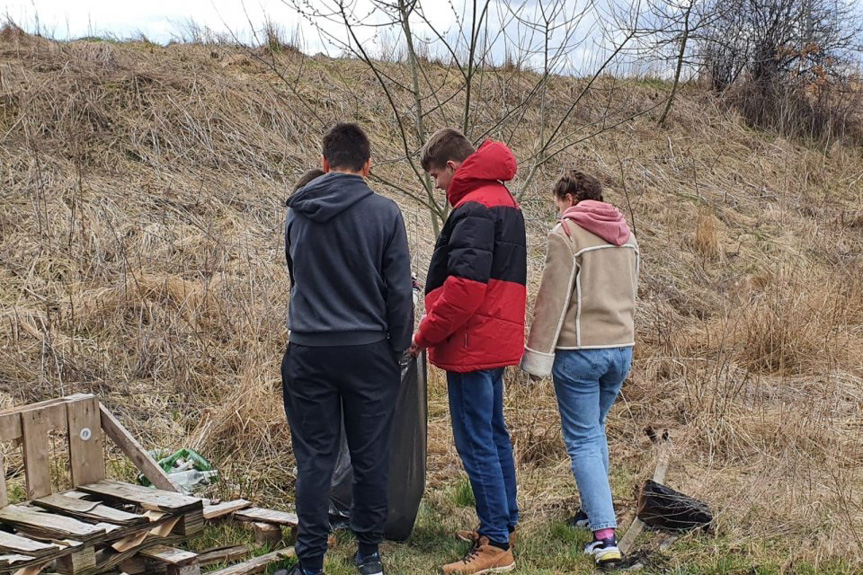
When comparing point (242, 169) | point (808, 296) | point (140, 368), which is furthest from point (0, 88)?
point (808, 296)

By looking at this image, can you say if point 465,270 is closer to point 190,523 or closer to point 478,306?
point 478,306

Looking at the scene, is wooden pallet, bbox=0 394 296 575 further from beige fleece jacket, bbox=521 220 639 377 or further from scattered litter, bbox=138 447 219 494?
beige fleece jacket, bbox=521 220 639 377

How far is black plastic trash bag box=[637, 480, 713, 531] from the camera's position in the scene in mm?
4133

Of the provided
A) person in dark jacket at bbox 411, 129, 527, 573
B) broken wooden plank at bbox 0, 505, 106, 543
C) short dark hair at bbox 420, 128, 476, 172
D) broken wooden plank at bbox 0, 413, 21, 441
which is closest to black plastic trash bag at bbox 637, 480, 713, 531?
person in dark jacket at bbox 411, 129, 527, 573

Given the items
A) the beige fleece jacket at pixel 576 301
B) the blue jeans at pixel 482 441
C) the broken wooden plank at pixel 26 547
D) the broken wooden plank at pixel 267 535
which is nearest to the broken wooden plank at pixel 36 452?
the broken wooden plank at pixel 26 547

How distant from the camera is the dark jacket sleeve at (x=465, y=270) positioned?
11.3ft

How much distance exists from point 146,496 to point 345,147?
181 cm

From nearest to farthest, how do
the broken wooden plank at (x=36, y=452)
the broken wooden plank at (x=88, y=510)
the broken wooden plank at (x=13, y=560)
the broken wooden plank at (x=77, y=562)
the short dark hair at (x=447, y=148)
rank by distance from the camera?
1. the broken wooden plank at (x=13, y=560)
2. the broken wooden plank at (x=77, y=562)
3. the broken wooden plank at (x=88, y=510)
4. the broken wooden plank at (x=36, y=452)
5. the short dark hair at (x=447, y=148)

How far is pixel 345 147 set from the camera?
11.5 feet

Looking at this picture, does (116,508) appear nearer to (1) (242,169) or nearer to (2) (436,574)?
(2) (436,574)

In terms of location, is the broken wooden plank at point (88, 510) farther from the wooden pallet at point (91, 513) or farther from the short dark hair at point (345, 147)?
the short dark hair at point (345, 147)

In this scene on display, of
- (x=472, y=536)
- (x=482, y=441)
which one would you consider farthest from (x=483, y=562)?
(x=482, y=441)

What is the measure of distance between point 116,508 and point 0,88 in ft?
26.9

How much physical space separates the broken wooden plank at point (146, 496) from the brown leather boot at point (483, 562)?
3.92 feet
